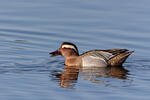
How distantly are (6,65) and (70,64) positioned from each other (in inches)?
109

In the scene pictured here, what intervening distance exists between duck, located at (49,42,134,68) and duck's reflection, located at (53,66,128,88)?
0.35 meters

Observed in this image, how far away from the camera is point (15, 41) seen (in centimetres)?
2180

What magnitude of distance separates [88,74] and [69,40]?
4.54 m

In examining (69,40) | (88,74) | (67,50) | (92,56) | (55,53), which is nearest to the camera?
(88,74)

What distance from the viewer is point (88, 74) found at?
59.1 feet

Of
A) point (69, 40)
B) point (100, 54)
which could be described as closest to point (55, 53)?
point (100, 54)

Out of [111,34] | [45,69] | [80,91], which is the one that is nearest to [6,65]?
[45,69]

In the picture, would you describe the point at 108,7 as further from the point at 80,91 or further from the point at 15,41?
the point at 80,91

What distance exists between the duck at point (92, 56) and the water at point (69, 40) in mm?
390

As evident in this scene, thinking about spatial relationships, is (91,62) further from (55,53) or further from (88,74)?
(88,74)

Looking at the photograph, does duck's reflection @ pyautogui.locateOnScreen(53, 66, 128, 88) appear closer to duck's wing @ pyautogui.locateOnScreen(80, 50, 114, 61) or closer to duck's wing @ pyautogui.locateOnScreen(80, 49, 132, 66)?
duck's wing @ pyautogui.locateOnScreen(80, 49, 132, 66)

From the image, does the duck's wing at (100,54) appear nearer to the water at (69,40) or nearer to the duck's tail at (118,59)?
the duck's tail at (118,59)

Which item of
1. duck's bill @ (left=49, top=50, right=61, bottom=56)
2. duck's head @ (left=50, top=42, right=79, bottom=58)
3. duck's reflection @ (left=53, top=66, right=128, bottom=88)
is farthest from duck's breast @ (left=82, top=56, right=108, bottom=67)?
duck's bill @ (left=49, top=50, right=61, bottom=56)

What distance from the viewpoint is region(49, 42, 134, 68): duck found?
19672 millimetres
